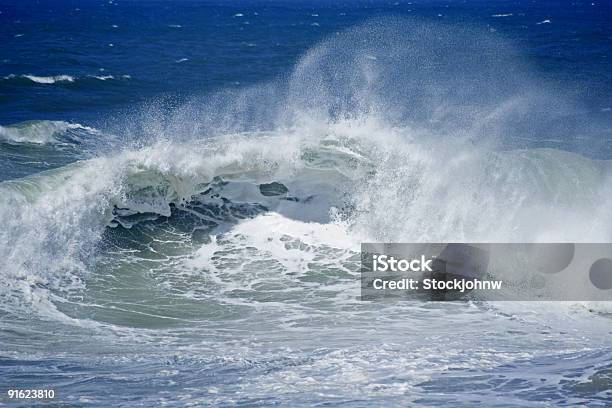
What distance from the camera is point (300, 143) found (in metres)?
15.3

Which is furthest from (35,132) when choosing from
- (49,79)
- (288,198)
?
(49,79)

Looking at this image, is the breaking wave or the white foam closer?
the breaking wave

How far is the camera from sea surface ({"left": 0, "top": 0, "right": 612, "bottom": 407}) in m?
7.99

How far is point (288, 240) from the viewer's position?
13164 mm

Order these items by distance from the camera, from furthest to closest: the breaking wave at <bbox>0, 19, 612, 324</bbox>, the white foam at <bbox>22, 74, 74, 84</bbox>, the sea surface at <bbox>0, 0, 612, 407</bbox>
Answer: the white foam at <bbox>22, 74, 74, 84</bbox> < the breaking wave at <bbox>0, 19, 612, 324</bbox> < the sea surface at <bbox>0, 0, 612, 407</bbox>

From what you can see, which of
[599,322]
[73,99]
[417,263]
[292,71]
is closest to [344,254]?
[417,263]

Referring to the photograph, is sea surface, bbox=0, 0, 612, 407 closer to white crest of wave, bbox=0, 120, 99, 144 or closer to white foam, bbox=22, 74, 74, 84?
white crest of wave, bbox=0, 120, 99, 144

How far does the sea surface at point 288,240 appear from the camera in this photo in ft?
26.2

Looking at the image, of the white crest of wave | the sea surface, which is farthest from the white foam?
the white crest of wave

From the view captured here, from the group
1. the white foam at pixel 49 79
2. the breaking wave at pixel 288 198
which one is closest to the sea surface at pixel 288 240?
the breaking wave at pixel 288 198

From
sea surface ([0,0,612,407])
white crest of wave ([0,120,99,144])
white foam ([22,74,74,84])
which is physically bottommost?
sea surface ([0,0,612,407])

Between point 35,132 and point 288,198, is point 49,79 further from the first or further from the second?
point 288,198

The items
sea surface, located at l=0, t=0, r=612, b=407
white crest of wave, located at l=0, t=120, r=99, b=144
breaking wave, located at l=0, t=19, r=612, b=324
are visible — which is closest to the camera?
sea surface, located at l=0, t=0, r=612, b=407

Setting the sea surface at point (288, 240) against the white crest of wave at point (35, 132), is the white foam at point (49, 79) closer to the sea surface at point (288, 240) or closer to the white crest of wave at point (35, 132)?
the sea surface at point (288, 240)
